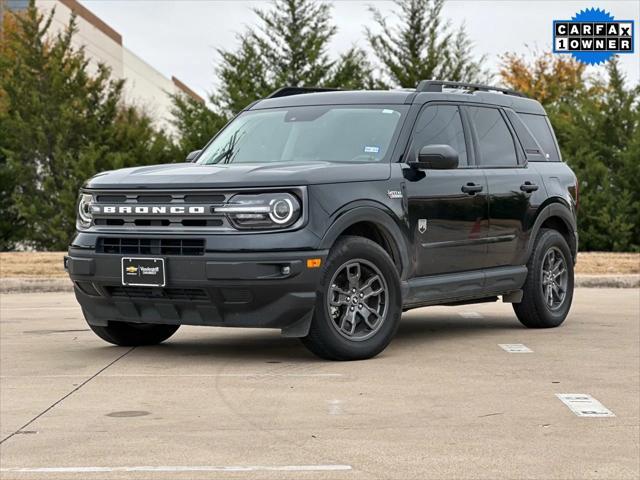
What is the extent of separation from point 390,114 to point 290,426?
12.9ft

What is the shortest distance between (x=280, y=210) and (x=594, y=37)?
17906mm

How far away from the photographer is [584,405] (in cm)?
727

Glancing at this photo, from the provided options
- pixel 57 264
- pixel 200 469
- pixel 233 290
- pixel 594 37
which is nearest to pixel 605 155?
pixel 594 37

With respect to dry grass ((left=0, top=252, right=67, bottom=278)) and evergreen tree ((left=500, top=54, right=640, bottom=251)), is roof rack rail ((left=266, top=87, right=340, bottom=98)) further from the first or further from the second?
evergreen tree ((left=500, top=54, right=640, bottom=251))

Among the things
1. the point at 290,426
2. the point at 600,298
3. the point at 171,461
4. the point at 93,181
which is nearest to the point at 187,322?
the point at 93,181

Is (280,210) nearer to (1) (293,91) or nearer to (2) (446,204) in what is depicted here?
(2) (446,204)

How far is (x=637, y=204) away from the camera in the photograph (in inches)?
885

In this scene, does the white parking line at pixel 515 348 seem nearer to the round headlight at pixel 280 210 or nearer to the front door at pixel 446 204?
the front door at pixel 446 204

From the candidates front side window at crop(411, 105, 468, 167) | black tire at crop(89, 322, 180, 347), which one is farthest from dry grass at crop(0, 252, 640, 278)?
front side window at crop(411, 105, 468, 167)

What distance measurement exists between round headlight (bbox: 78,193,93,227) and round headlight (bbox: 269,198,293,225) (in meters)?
1.55

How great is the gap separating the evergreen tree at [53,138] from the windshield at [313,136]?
13316 millimetres

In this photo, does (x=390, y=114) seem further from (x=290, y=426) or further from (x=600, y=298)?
(x=600, y=298)

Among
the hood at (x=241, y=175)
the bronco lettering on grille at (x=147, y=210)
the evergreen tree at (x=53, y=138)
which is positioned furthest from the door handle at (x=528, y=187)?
the evergreen tree at (x=53, y=138)

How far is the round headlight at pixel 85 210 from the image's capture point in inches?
369
